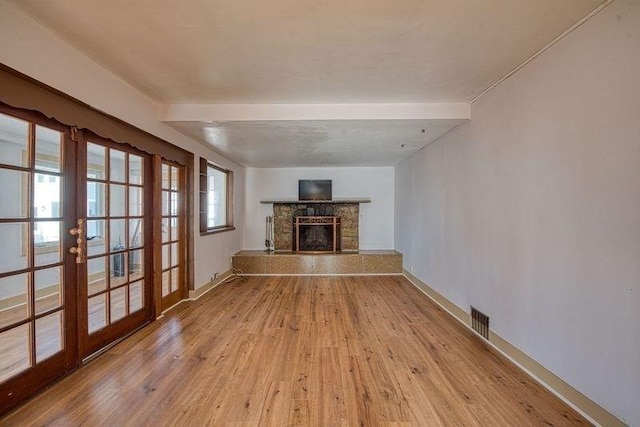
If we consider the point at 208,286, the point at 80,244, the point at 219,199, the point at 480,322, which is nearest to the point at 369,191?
the point at 219,199

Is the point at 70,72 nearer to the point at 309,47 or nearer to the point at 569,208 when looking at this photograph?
the point at 309,47

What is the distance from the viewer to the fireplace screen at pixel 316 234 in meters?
6.27

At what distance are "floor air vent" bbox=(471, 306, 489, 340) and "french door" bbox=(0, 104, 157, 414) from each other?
3.62 metres

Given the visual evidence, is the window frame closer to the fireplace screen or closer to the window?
the window

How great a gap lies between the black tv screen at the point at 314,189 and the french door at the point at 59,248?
3770 millimetres

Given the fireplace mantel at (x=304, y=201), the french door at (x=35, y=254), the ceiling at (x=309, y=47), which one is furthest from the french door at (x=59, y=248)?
the fireplace mantel at (x=304, y=201)

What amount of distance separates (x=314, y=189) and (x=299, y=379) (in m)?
4.68

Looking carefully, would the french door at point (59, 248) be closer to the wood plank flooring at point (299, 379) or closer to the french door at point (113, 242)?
the french door at point (113, 242)

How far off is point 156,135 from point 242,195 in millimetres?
3431

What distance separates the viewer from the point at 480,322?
9.62 feet

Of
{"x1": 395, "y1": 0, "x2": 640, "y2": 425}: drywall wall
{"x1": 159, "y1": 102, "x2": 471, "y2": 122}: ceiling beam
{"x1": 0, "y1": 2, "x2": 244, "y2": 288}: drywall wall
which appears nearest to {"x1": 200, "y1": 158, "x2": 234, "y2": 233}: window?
{"x1": 0, "y1": 2, "x2": 244, "y2": 288}: drywall wall

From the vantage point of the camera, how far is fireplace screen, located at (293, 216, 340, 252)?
20.6 ft

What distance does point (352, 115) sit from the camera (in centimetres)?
321

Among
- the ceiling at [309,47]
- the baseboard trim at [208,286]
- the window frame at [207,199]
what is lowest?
the baseboard trim at [208,286]
